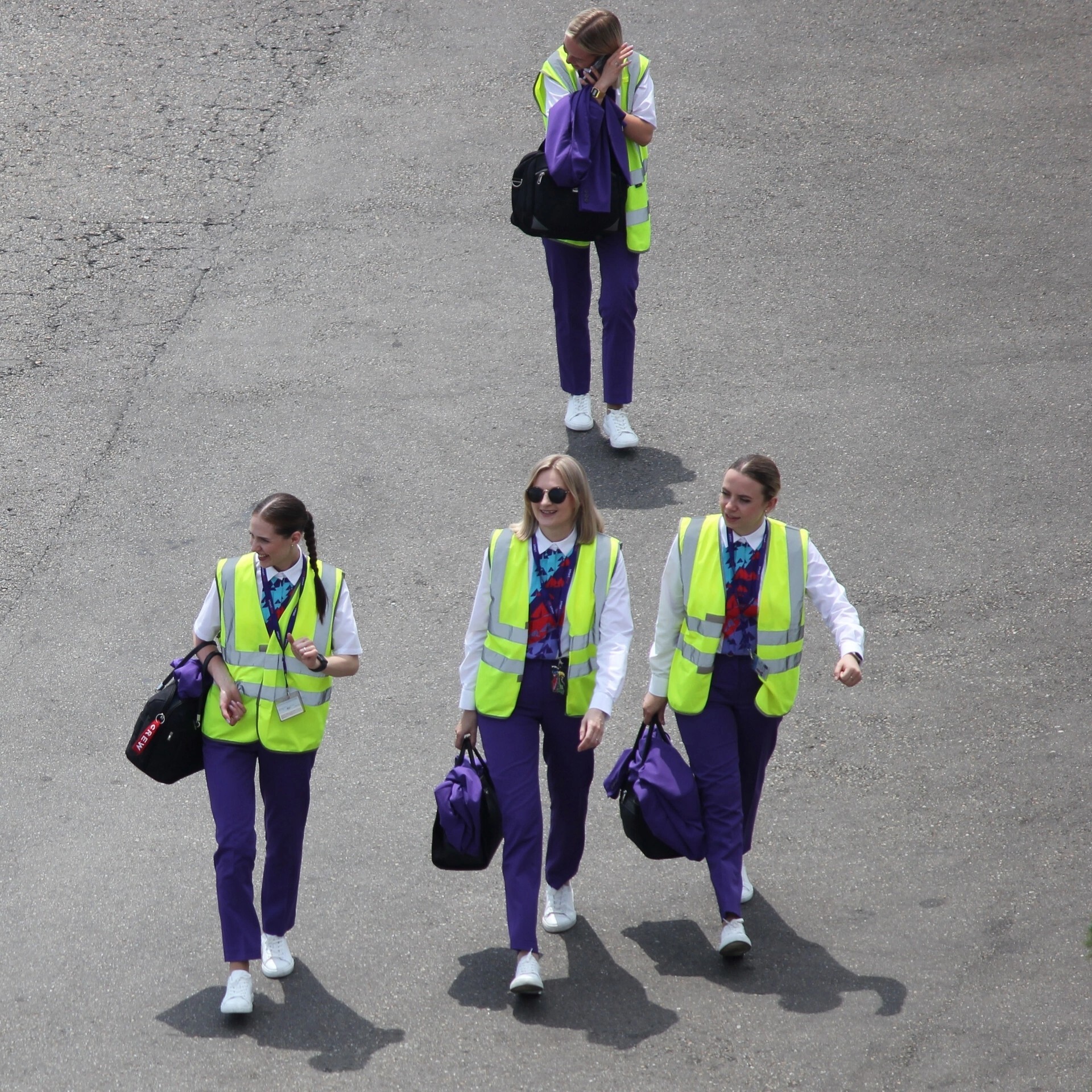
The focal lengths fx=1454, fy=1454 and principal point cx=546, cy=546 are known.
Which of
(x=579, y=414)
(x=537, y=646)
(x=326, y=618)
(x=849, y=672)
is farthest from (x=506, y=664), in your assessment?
(x=579, y=414)

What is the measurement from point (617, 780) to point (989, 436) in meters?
4.71

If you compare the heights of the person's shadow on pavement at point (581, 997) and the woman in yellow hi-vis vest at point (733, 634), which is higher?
the woman in yellow hi-vis vest at point (733, 634)

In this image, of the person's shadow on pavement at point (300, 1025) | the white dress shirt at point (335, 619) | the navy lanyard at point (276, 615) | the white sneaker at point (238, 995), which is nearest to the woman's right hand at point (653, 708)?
the white dress shirt at point (335, 619)

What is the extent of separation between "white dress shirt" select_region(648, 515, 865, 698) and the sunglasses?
49 cm

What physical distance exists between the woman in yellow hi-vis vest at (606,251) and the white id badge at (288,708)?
410 cm

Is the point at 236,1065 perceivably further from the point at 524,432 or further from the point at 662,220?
the point at 662,220

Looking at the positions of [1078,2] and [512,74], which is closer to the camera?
[512,74]

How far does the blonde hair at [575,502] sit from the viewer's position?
5.58 meters

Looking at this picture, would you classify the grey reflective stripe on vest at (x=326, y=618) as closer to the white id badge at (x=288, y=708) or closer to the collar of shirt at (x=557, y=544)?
the white id badge at (x=288, y=708)

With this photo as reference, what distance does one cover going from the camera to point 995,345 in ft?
33.1

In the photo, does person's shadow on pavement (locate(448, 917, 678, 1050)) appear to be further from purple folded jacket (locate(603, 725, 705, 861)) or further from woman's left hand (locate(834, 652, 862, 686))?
woman's left hand (locate(834, 652, 862, 686))

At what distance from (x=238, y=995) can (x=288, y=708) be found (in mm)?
1089

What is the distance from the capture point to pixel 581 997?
565cm

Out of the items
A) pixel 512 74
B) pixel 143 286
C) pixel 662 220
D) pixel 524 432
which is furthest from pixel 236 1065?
pixel 512 74
